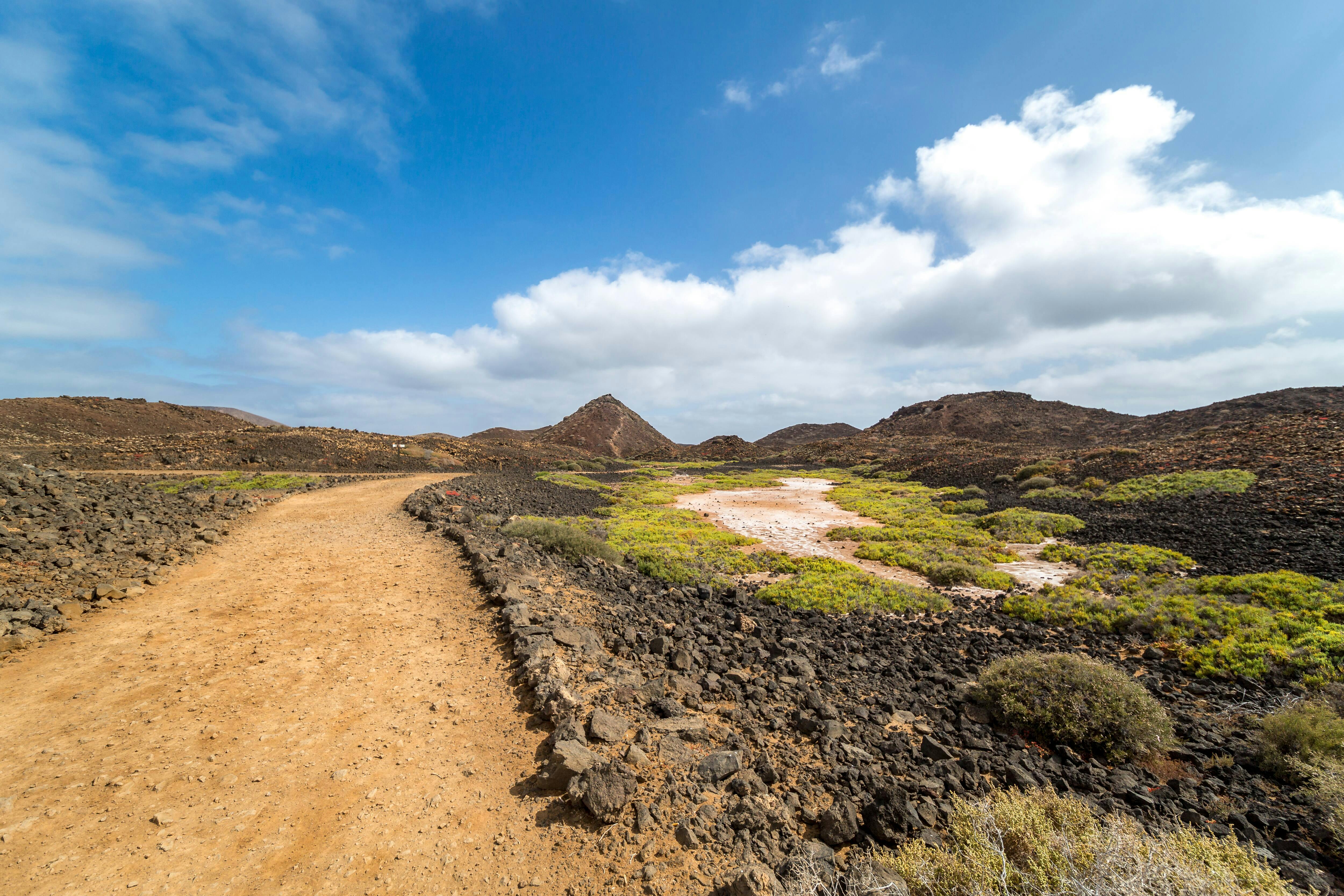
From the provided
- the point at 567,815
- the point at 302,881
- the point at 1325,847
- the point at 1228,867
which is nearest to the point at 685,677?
the point at 567,815

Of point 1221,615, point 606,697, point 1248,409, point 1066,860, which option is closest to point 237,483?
point 606,697

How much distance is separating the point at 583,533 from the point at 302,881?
957 cm

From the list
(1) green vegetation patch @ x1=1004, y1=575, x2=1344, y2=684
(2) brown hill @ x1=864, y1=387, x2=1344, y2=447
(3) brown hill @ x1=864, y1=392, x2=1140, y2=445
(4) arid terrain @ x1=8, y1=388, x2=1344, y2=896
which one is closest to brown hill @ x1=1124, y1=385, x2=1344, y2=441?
(2) brown hill @ x1=864, y1=387, x2=1344, y2=447

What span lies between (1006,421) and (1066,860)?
3328 inches

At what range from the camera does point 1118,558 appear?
12.8 metres

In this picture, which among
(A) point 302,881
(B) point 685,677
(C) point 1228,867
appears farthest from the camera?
(B) point 685,677

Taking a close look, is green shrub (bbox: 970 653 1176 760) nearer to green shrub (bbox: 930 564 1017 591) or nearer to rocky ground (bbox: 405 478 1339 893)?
rocky ground (bbox: 405 478 1339 893)

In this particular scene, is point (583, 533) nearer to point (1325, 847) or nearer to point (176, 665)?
point (176, 665)

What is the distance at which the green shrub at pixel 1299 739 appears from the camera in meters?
4.99

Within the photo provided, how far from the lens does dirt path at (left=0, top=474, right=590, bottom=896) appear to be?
3.36 m

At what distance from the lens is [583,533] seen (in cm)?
1279

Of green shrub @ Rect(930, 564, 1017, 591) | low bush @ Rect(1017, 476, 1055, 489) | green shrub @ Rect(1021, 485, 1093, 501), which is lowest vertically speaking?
green shrub @ Rect(930, 564, 1017, 591)

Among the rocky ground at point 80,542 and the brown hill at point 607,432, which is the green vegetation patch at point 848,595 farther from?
the brown hill at point 607,432

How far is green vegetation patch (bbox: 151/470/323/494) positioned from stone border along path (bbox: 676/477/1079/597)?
17.5 m
